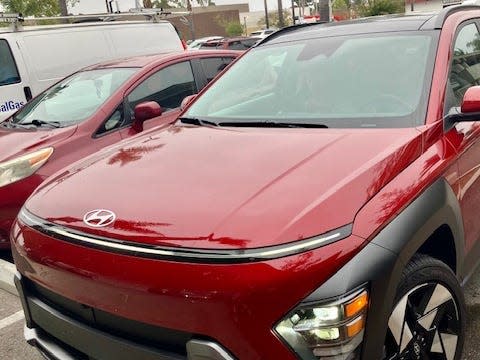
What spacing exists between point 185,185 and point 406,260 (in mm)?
895

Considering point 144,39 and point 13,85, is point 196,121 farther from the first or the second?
point 144,39

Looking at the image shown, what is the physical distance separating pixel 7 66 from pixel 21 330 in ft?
17.4

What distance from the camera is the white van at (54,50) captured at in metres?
7.55

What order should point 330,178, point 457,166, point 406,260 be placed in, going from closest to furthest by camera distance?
point 406,260
point 330,178
point 457,166

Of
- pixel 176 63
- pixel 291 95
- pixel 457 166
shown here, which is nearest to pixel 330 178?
pixel 457 166

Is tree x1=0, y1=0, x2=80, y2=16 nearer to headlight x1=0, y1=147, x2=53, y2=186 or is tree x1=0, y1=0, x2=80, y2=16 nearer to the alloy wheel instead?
headlight x1=0, y1=147, x2=53, y2=186

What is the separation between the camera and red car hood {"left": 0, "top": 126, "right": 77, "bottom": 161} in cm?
436

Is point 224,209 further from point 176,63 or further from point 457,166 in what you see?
point 176,63

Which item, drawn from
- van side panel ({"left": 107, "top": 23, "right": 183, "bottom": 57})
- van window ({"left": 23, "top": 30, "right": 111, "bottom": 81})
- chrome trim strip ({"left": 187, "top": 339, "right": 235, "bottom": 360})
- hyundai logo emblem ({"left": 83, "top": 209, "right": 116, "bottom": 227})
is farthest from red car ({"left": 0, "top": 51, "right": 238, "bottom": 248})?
van side panel ({"left": 107, "top": 23, "right": 183, "bottom": 57})

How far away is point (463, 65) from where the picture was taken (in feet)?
9.87

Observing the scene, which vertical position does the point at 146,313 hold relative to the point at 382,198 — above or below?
below

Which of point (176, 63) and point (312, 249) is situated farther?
point (176, 63)

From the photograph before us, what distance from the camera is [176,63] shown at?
18.3ft

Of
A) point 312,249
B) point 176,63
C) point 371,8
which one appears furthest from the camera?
point 371,8
